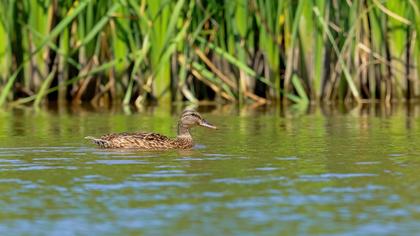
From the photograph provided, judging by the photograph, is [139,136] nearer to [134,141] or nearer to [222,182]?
[134,141]

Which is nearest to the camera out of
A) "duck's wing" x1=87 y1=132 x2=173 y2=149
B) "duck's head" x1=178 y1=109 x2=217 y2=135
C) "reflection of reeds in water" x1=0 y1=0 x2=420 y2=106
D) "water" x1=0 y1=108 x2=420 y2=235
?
"water" x1=0 y1=108 x2=420 y2=235

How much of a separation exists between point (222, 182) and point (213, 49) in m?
7.20

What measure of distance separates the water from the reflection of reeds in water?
2429mm

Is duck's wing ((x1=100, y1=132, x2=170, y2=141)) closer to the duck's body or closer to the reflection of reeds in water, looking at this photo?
the duck's body

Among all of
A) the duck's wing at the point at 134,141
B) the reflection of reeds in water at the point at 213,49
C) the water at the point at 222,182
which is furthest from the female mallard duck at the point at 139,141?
the reflection of reeds in water at the point at 213,49

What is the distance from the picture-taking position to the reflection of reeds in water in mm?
14883

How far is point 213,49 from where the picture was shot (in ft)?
49.7

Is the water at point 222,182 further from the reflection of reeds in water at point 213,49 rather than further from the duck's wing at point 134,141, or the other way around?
the reflection of reeds in water at point 213,49

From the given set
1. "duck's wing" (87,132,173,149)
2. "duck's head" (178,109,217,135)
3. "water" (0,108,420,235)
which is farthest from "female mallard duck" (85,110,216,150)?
"duck's head" (178,109,217,135)

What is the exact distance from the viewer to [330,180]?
26.7ft

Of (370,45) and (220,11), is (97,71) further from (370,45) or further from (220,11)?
(370,45)

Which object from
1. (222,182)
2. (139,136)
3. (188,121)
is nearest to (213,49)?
(188,121)

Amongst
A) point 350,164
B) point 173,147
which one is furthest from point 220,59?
point 350,164

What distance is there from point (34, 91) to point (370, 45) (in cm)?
428
